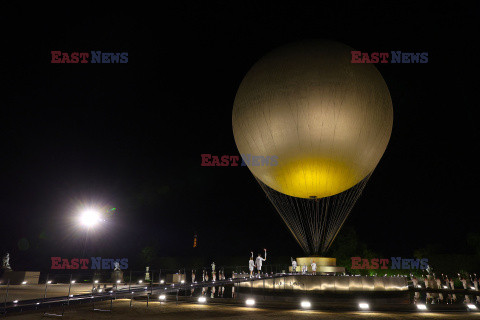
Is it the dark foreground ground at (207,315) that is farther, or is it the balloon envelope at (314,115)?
the balloon envelope at (314,115)

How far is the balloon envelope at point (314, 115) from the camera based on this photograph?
17.6m

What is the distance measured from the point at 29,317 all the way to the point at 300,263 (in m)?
15.4

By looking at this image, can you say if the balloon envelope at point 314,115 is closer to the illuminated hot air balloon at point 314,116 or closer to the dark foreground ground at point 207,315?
the illuminated hot air balloon at point 314,116

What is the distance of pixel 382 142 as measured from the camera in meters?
20.0

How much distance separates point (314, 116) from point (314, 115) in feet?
0.17

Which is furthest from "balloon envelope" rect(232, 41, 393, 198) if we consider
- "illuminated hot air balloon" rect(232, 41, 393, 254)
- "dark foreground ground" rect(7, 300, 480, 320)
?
"dark foreground ground" rect(7, 300, 480, 320)

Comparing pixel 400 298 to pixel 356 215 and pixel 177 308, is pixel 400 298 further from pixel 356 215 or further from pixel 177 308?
pixel 356 215

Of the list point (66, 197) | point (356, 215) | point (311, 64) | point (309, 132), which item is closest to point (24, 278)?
point (66, 197)

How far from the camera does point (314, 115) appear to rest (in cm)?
1752

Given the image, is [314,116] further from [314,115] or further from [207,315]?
[207,315]

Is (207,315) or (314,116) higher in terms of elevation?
(314,116)

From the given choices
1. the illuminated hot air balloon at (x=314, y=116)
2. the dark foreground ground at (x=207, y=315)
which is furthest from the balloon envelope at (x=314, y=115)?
the dark foreground ground at (x=207, y=315)

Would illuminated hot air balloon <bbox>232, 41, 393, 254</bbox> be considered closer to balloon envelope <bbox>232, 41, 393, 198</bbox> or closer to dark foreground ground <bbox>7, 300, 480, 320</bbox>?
balloon envelope <bbox>232, 41, 393, 198</bbox>

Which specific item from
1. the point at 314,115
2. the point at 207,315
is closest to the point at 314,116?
the point at 314,115
